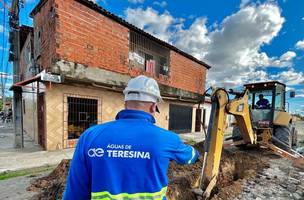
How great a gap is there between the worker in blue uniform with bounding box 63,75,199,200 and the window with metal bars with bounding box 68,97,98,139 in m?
6.34

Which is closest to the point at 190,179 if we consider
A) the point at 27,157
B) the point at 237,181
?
the point at 237,181

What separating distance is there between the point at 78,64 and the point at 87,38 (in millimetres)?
1176

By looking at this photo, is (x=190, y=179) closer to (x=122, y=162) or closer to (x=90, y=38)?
(x=122, y=162)

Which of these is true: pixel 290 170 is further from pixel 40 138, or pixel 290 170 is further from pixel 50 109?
pixel 40 138

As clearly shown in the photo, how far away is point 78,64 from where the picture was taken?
6918mm

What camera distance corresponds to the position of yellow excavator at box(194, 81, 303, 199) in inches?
121

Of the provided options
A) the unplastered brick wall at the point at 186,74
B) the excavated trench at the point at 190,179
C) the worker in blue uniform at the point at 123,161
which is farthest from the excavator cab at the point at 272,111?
the worker in blue uniform at the point at 123,161

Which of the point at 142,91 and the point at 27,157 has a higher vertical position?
the point at 142,91

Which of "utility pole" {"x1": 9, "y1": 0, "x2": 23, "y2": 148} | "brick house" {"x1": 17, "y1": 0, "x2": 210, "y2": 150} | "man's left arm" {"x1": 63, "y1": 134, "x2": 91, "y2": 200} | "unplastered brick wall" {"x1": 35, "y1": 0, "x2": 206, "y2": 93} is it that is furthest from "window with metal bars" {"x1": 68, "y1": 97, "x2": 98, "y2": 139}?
"man's left arm" {"x1": 63, "y1": 134, "x2": 91, "y2": 200}

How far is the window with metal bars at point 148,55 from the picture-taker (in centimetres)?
954

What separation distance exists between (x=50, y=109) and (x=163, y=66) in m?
7.00

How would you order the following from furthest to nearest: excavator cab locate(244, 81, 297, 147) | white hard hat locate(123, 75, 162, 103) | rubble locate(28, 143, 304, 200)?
excavator cab locate(244, 81, 297, 147), rubble locate(28, 143, 304, 200), white hard hat locate(123, 75, 162, 103)

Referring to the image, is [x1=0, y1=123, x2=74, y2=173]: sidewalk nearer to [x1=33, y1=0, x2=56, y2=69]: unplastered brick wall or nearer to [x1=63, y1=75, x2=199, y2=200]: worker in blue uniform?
[x1=33, y1=0, x2=56, y2=69]: unplastered brick wall

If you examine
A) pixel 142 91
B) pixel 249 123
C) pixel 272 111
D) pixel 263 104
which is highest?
pixel 142 91
